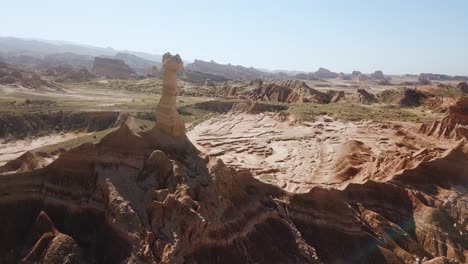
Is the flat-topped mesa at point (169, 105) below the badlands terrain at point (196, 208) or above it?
above

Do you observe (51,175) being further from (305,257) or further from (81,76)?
(81,76)

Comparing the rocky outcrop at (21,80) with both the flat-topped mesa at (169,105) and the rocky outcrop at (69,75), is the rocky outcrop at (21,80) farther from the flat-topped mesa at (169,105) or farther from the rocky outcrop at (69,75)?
the flat-topped mesa at (169,105)

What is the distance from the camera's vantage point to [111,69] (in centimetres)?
17800

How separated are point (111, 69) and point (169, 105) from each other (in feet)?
533

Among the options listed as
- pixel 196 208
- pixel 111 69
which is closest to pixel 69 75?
pixel 111 69

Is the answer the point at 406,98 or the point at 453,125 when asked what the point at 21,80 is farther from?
the point at 453,125

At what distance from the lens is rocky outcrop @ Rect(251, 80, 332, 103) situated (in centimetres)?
10850

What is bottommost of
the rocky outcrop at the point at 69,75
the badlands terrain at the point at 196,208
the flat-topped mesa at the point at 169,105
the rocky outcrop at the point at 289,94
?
the rocky outcrop at the point at 69,75

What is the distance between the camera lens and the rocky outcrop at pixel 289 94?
108500mm

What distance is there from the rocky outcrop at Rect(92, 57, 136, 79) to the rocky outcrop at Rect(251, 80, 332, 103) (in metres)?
71.1

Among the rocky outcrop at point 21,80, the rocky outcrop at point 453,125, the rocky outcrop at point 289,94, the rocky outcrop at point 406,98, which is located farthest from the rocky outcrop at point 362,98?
the rocky outcrop at point 21,80

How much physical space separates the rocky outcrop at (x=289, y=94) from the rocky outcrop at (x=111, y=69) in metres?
71.1

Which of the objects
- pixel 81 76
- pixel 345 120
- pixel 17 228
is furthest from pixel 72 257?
pixel 81 76

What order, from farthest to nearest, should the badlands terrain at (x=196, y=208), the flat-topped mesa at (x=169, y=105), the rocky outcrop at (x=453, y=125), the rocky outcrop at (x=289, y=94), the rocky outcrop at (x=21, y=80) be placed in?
the rocky outcrop at (x=289, y=94)
the rocky outcrop at (x=21, y=80)
the rocky outcrop at (x=453, y=125)
the flat-topped mesa at (x=169, y=105)
the badlands terrain at (x=196, y=208)
